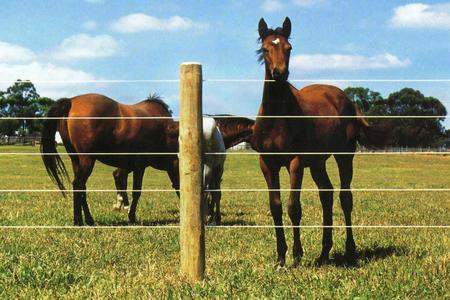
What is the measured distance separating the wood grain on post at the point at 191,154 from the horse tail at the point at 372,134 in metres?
2.60

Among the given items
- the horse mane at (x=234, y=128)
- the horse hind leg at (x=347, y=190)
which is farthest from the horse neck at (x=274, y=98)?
the horse mane at (x=234, y=128)

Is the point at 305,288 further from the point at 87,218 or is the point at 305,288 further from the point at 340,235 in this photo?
the point at 87,218

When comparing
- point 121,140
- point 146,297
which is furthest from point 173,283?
point 121,140

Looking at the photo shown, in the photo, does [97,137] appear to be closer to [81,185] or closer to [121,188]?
[81,185]

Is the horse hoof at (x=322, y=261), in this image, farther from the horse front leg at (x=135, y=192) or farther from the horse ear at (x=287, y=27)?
the horse front leg at (x=135, y=192)

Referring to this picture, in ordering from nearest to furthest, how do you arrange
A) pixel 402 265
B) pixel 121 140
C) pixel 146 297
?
pixel 146 297 < pixel 402 265 < pixel 121 140

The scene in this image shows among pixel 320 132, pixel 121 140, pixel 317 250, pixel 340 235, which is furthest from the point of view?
pixel 121 140

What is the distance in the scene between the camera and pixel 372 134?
259 inches

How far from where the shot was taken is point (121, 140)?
941cm

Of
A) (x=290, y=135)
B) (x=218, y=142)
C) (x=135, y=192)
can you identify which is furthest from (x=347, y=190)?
(x=135, y=192)

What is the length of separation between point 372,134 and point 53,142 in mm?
5405

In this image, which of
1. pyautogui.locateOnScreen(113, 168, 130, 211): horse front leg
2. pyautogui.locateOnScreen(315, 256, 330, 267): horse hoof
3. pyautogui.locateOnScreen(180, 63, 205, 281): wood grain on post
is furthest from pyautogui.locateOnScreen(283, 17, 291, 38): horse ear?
pyautogui.locateOnScreen(113, 168, 130, 211): horse front leg

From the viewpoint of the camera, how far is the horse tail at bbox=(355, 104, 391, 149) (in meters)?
6.53

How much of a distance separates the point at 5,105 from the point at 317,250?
75.1m
